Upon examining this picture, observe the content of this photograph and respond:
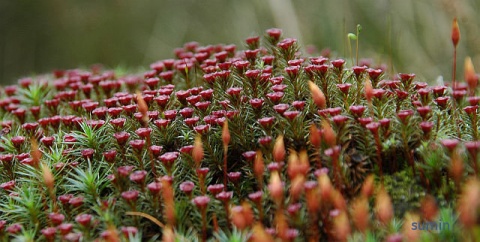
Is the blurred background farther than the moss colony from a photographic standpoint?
Yes

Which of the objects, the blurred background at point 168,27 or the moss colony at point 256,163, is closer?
the moss colony at point 256,163

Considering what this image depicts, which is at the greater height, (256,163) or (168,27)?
(168,27)

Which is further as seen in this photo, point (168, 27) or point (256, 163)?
point (168, 27)

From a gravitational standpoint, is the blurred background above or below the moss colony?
above

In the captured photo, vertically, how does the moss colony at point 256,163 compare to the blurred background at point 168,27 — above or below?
below

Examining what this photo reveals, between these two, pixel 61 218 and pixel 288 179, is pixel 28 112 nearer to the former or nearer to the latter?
pixel 61 218
